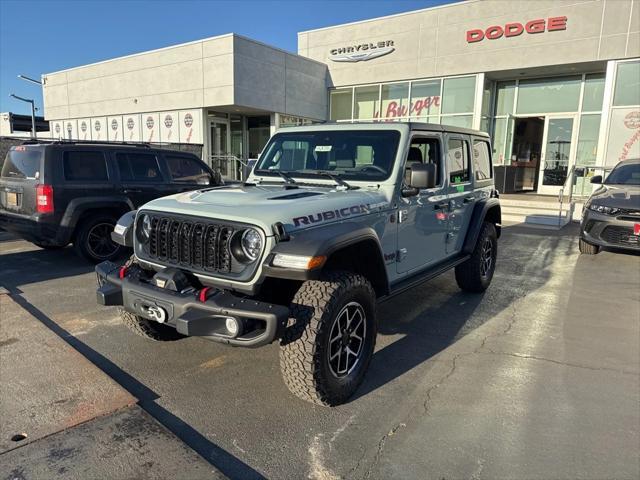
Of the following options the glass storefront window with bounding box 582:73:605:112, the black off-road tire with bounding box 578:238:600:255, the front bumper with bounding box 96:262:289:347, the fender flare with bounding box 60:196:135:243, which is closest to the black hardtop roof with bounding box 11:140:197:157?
the fender flare with bounding box 60:196:135:243

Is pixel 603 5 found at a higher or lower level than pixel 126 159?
higher

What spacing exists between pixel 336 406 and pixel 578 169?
13770mm

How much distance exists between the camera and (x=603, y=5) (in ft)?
46.1

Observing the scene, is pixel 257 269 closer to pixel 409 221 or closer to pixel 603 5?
pixel 409 221

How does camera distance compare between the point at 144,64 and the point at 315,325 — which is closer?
the point at 315,325

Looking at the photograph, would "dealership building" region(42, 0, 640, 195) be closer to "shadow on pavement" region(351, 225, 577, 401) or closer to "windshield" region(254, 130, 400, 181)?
"shadow on pavement" region(351, 225, 577, 401)

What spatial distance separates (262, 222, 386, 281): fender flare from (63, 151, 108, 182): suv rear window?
5133 millimetres

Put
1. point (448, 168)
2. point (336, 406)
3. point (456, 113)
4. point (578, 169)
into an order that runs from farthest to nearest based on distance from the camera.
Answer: point (456, 113), point (578, 169), point (448, 168), point (336, 406)

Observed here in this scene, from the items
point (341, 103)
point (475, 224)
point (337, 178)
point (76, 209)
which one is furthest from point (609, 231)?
point (341, 103)

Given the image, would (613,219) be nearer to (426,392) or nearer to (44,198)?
(426,392)

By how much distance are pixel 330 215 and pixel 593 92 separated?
15989 millimetres

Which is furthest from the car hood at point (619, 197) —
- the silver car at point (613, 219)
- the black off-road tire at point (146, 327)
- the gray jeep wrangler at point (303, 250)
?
the black off-road tire at point (146, 327)

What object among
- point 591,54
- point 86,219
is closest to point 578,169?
point 591,54

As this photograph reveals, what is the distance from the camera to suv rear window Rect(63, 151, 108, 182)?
6625mm
